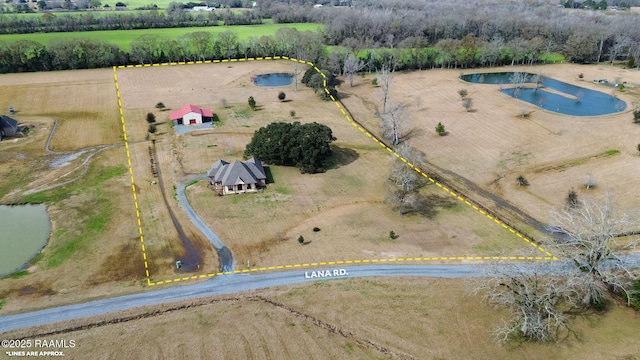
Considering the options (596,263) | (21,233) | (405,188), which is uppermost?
(596,263)

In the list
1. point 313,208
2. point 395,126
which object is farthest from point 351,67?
point 313,208

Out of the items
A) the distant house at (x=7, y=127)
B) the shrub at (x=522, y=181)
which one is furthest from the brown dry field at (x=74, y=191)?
the shrub at (x=522, y=181)

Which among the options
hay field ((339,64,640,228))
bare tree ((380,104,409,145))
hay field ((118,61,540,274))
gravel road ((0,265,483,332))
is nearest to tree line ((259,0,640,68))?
hay field ((339,64,640,228))

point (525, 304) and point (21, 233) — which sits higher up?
point (525, 304)

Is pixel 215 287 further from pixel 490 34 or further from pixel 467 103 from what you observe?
pixel 490 34

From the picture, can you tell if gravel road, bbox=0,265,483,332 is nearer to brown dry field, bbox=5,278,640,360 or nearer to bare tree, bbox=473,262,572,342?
brown dry field, bbox=5,278,640,360

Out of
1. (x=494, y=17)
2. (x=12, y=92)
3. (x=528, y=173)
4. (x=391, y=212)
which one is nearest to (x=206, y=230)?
(x=391, y=212)

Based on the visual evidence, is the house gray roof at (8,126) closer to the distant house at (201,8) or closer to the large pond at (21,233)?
the large pond at (21,233)
